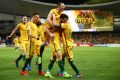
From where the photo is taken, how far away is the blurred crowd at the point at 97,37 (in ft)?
279

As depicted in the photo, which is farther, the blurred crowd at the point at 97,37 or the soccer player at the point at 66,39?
the blurred crowd at the point at 97,37

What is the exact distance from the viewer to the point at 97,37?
86000 millimetres

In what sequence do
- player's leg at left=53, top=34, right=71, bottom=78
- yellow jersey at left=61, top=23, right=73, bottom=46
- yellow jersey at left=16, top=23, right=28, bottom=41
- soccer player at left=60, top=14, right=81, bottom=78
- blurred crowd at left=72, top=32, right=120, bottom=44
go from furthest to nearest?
blurred crowd at left=72, top=32, right=120, bottom=44
yellow jersey at left=16, top=23, right=28, bottom=41
yellow jersey at left=61, top=23, right=73, bottom=46
soccer player at left=60, top=14, right=81, bottom=78
player's leg at left=53, top=34, right=71, bottom=78

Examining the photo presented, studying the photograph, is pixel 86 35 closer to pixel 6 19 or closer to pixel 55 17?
pixel 6 19

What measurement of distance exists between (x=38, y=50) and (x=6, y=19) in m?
73.2

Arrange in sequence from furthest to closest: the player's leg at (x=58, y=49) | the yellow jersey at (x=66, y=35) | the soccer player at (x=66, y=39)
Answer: the yellow jersey at (x=66, y=35), the soccer player at (x=66, y=39), the player's leg at (x=58, y=49)

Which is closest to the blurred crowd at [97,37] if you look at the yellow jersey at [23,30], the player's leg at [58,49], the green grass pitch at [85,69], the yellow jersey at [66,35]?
the green grass pitch at [85,69]

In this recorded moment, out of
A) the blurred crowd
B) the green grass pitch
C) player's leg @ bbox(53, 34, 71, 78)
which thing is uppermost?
player's leg @ bbox(53, 34, 71, 78)

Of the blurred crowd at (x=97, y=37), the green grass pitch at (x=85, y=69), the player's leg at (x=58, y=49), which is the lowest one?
the blurred crowd at (x=97, y=37)

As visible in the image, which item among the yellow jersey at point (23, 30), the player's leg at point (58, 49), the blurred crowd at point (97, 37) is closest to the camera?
the player's leg at point (58, 49)

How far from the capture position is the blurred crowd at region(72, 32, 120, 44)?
85162 millimetres

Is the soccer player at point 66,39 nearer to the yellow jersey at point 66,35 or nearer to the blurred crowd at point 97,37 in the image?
the yellow jersey at point 66,35

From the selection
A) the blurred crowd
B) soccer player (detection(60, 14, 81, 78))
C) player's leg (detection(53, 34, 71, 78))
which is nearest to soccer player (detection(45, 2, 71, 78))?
player's leg (detection(53, 34, 71, 78))

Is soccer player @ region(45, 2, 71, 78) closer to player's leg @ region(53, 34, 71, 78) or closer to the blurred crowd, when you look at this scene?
player's leg @ region(53, 34, 71, 78)
